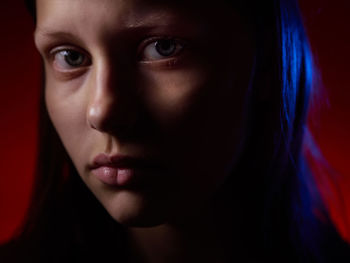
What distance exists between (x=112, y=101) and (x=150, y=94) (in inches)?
2.6

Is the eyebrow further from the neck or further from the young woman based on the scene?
the neck

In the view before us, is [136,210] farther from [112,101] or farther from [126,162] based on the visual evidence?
[112,101]

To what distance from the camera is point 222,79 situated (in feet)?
2.71

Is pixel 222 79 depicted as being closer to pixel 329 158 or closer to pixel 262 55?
pixel 262 55

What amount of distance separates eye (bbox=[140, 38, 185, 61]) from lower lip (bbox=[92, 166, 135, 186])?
180 mm

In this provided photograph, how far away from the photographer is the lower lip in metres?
0.81

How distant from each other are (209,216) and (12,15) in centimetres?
76

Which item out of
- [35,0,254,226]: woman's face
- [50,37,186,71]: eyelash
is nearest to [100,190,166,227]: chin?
[35,0,254,226]: woman's face

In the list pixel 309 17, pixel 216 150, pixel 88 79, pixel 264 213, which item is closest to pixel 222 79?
pixel 216 150

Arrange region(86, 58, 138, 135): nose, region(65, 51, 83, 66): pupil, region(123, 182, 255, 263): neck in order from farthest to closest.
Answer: region(123, 182, 255, 263): neck
region(65, 51, 83, 66): pupil
region(86, 58, 138, 135): nose

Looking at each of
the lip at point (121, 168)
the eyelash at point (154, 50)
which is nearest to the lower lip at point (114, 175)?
the lip at point (121, 168)

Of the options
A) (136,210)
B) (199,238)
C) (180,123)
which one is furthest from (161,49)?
(199,238)

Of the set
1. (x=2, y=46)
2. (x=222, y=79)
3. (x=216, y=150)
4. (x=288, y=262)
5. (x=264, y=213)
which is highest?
(x=2, y=46)

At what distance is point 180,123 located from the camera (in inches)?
31.6
